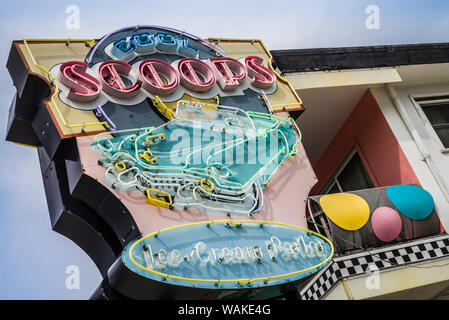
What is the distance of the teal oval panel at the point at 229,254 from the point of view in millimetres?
6531

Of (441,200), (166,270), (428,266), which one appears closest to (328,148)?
(441,200)

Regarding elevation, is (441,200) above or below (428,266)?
above

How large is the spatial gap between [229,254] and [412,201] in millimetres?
4144

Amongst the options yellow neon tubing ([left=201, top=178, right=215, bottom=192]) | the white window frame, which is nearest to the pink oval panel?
the white window frame

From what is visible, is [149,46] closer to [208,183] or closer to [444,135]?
[208,183]

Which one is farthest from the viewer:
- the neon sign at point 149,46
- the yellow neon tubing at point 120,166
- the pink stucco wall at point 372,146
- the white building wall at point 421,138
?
the pink stucco wall at point 372,146

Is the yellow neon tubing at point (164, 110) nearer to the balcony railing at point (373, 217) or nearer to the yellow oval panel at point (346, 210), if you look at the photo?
the balcony railing at point (373, 217)

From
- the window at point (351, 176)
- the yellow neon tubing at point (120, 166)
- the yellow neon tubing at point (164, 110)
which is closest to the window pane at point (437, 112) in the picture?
the window at point (351, 176)

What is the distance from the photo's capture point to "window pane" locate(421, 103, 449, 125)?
11.7m
